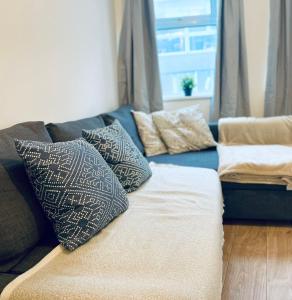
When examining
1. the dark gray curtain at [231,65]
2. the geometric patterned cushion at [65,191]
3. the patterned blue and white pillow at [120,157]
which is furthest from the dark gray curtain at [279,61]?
the geometric patterned cushion at [65,191]

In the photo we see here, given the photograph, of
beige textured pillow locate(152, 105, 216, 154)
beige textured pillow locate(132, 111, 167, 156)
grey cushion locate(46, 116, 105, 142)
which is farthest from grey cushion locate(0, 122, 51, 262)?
beige textured pillow locate(152, 105, 216, 154)

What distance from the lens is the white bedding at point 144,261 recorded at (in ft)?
3.31

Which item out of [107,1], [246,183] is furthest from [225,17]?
[246,183]

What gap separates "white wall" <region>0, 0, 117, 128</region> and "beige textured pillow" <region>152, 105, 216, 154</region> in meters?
0.58

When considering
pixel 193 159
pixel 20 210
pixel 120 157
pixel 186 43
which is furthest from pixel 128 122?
pixel 20 210

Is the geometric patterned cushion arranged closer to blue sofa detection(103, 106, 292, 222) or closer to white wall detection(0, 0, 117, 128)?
white wall detection(0, 0, 117, 128)

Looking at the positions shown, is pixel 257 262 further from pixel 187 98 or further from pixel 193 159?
pixel 187 98

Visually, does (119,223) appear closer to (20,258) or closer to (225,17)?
(20,258)

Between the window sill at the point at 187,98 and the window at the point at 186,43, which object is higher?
the window at the point at 186,43

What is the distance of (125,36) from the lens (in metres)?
3.24

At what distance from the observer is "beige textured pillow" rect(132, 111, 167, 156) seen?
2744mm

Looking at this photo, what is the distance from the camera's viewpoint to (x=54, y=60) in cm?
209

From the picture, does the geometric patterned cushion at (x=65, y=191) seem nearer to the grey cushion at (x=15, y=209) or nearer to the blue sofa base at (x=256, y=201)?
the grey cushion at (x=15, y=209)

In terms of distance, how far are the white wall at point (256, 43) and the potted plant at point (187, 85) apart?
1.89 feet
